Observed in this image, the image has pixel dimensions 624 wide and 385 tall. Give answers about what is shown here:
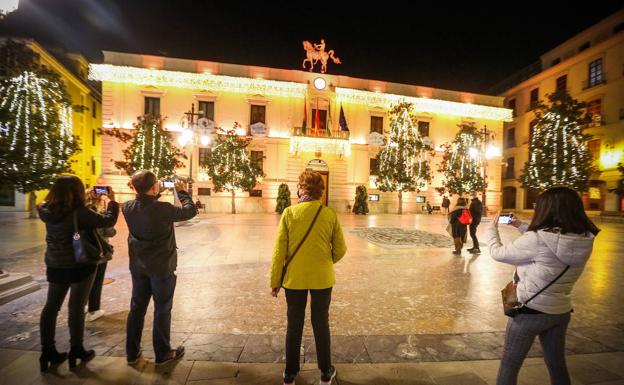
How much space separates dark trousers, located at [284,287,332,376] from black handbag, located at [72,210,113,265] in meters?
1.94

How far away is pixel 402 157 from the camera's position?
86.1 feet

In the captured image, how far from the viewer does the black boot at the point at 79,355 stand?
9.82 feet

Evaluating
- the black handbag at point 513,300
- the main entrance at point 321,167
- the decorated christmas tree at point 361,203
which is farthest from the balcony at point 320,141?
the black handbag at point 513,300

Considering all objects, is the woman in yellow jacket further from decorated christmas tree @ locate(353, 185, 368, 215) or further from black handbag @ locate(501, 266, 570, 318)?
decorated christmas tree @ locate(353, 185, 368, 215)

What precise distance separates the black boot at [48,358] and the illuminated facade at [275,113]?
22.5 metres

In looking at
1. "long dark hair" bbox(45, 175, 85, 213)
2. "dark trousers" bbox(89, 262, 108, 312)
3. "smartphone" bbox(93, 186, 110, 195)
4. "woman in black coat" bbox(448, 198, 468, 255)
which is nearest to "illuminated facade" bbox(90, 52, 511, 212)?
"woman in black coat" bbox(448, 198, 468, 255)

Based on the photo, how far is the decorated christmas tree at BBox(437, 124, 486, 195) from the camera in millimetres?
26609

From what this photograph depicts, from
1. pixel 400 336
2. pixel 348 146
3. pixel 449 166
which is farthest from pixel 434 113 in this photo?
pixel 400 336

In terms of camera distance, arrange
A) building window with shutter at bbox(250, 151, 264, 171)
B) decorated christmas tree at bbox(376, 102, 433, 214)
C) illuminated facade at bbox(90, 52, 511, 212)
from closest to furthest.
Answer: illuminated facade at bbox(90, 52, 511, 212) < building window with shutter at bbox(250, 151, 264, 171) < decorated christmas tree at bbox(376, 102, 433, 214)

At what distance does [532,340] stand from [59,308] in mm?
3953

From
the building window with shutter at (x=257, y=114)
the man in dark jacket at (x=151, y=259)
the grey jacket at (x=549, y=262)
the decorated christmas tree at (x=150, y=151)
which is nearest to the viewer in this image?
the grey jacket at (x=549, y=262)

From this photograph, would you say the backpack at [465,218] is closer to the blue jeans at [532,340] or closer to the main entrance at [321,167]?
the blue jeans at [532,340]

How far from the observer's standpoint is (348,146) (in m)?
26.5

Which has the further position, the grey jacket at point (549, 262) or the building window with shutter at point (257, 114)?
the building window with shutter at point (257, 114)
